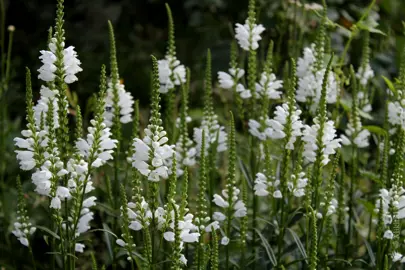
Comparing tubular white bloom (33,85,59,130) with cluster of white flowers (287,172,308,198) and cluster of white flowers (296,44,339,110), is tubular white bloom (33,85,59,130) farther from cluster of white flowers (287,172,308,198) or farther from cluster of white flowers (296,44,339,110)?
cluster of white flowers (296,44,339,110)

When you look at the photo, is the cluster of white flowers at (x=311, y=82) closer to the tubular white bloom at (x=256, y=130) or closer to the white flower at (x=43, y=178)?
the tubular white bloom at (x=256, y=130)

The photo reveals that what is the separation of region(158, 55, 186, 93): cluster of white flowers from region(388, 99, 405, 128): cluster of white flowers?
99 cm

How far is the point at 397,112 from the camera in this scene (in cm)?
345

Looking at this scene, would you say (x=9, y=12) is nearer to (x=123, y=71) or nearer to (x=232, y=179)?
(x=123, y=71)

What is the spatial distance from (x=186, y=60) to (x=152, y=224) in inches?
166

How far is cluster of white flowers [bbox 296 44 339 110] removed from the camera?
3529 mm

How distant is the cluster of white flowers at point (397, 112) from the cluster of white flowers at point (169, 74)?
0.99 m

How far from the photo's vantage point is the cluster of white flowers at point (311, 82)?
3529mm

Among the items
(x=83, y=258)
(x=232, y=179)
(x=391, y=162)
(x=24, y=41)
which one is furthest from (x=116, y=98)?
(x=24, y=41)

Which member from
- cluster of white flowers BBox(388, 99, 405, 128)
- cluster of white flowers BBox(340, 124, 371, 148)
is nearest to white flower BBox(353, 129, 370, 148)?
cluster of white flowers BBox(340, 124, 371, 148)

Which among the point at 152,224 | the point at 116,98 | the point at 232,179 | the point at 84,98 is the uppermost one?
the point at 84,98

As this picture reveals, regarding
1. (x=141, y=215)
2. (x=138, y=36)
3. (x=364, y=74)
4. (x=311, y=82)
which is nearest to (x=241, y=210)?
(x=141, y=215)

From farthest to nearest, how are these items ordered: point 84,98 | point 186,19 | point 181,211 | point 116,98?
point 186,19
point 84,98
point 116,98
point 181,211

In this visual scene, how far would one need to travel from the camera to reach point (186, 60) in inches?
265
